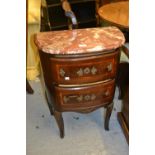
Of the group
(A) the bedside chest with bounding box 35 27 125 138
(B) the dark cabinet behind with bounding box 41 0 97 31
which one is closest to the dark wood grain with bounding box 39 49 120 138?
(A) the bedside chest with bounding box 35 27 125 138

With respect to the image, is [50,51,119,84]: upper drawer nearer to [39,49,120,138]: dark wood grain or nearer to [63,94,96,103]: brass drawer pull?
[39,49,120,138]: dark wood grain

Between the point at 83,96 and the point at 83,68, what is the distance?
0.68 feet

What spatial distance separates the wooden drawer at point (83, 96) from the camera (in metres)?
1.61

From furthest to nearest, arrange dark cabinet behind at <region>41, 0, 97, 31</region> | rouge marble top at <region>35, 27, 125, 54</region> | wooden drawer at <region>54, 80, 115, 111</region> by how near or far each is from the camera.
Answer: dark cabinet behind at <region>41, 0, 97, 31</region>, wooden drawer at <region>54, 80, 115, 111</region>, rouge marble top at <region>35, 27, 125, 54</region>

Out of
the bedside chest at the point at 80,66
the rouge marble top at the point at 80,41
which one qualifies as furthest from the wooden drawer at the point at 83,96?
the rouge marble top at the point at 80,41

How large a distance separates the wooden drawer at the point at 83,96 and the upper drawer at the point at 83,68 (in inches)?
2.0

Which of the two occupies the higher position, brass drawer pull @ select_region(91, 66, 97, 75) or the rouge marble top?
the rouge marble top

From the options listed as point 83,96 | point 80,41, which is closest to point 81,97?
point 83,96

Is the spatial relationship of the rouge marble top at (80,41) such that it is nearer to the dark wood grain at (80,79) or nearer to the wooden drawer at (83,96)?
the dark wood grain at (80,79)

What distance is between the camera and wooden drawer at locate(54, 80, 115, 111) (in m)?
1.61
